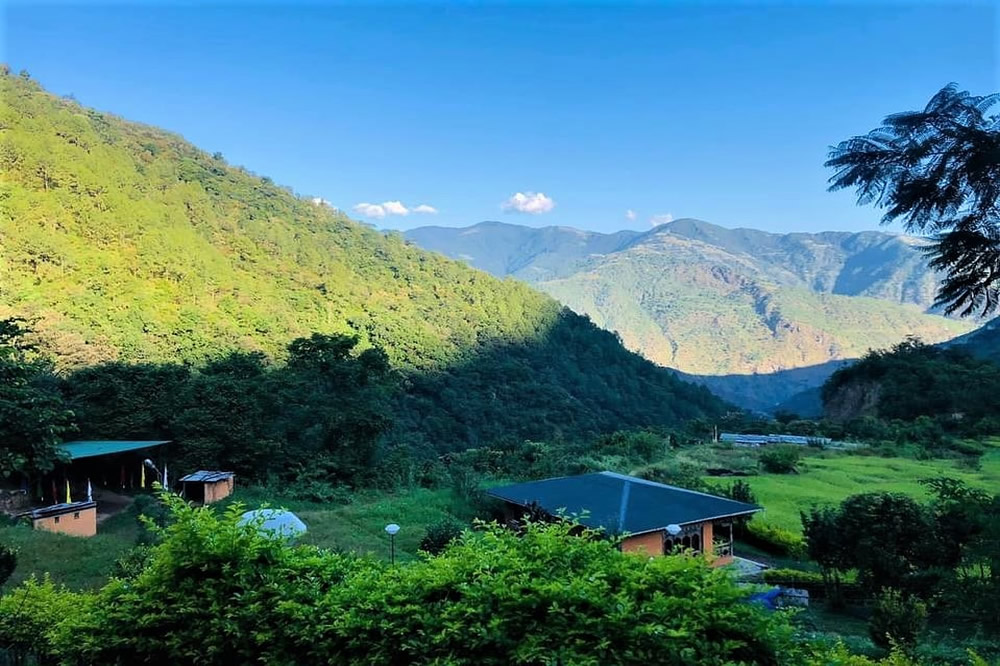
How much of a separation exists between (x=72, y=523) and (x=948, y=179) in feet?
55.2

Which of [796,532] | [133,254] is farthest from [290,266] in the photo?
[796,532]

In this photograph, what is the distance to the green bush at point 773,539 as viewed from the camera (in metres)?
16.5

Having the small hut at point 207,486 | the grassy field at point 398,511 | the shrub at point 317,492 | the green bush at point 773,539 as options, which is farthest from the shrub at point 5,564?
the green bush at point 773,539

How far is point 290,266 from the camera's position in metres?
57.6

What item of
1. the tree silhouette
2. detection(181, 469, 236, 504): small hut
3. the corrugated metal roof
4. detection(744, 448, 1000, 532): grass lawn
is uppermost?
the tree silhouette

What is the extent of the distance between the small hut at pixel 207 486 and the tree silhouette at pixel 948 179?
18916 mm

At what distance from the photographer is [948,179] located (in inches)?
142

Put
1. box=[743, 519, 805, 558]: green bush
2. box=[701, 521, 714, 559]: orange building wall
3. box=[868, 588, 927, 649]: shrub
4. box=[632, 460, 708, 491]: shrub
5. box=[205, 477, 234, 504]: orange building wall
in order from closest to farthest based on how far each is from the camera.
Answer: box=[868, 588, 927, 649]: shrub < box=[701, 521, 714, 559]: orange building wall < box=[743, 519, 805, 558]: green bush < box=[205, 477, 234, 504]: orange building wall < box=[632, 460, 708, 491]: shrub

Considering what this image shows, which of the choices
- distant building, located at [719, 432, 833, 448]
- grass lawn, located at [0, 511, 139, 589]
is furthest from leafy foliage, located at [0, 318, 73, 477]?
distant building, located at [719, 432, 833, 448]

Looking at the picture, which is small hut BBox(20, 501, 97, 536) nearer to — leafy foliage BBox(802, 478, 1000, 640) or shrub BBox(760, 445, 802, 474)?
leafy foliage BBox(802, 478, 1000, 640)

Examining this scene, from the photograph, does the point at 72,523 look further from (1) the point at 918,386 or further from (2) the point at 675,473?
(1) the point at 918,386

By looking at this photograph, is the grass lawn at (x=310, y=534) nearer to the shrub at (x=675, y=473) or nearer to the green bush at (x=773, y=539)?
the shrub at (x=675, y=473)

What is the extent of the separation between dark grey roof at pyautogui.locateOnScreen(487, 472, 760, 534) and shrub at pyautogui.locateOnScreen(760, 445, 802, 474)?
40.7 feet

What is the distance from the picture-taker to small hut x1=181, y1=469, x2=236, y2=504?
60.3 feet
